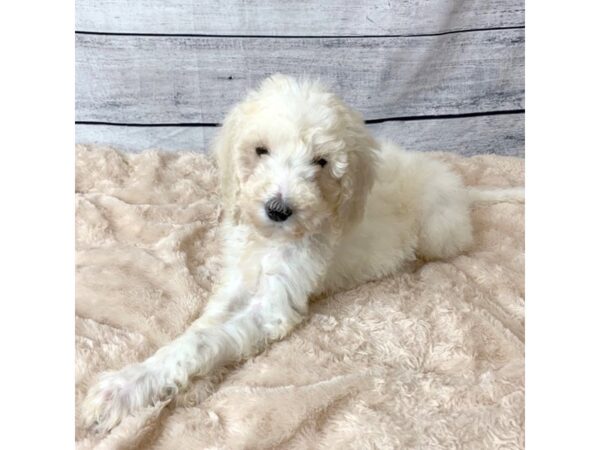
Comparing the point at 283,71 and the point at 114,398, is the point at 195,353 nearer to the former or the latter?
the point at 114,398

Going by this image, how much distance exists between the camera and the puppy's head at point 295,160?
1.46m

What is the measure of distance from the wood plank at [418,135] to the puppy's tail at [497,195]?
49cm

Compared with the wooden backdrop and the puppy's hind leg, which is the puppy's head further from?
the wooden backdrop

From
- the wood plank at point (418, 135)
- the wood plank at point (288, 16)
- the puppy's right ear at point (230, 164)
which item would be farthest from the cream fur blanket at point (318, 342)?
the wood plank at point (288, 16)

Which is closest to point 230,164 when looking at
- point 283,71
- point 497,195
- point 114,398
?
point 114,398

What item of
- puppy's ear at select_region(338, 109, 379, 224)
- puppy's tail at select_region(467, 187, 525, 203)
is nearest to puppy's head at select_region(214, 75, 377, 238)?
puppy's ear at select_region(338, 109, 379, 224)

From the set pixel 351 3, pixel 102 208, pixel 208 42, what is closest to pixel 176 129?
pixel 208 42

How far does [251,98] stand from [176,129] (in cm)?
113

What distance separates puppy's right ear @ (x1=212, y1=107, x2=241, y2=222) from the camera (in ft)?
5.33

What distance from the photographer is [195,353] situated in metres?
1.42

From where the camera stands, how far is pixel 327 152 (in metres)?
1.51

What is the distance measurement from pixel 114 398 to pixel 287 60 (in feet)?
5.73

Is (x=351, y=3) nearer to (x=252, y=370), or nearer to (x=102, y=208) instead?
(x=102, y=208)

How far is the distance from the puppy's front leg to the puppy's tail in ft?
3.44
